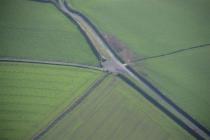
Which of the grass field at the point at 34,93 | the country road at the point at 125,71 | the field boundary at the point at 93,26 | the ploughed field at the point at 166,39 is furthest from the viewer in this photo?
the field boundary at the point at 93,26

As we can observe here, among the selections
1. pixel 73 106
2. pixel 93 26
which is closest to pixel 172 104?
pixel 73 106

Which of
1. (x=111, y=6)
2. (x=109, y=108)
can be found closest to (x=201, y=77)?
(x=109, y=108)

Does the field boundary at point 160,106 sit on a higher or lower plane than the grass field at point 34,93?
lower

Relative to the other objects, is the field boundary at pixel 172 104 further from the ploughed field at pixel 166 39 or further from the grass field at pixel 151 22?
the grass field at pixel 151 22

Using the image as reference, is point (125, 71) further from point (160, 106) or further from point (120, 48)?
point (160, 106)

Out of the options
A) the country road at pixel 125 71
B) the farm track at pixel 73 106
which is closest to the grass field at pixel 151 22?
the country road at pixel 125 71

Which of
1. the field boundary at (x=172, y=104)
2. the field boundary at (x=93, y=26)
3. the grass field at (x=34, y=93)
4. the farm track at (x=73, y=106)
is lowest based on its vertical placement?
the field boundary at (x=172, y=104)
